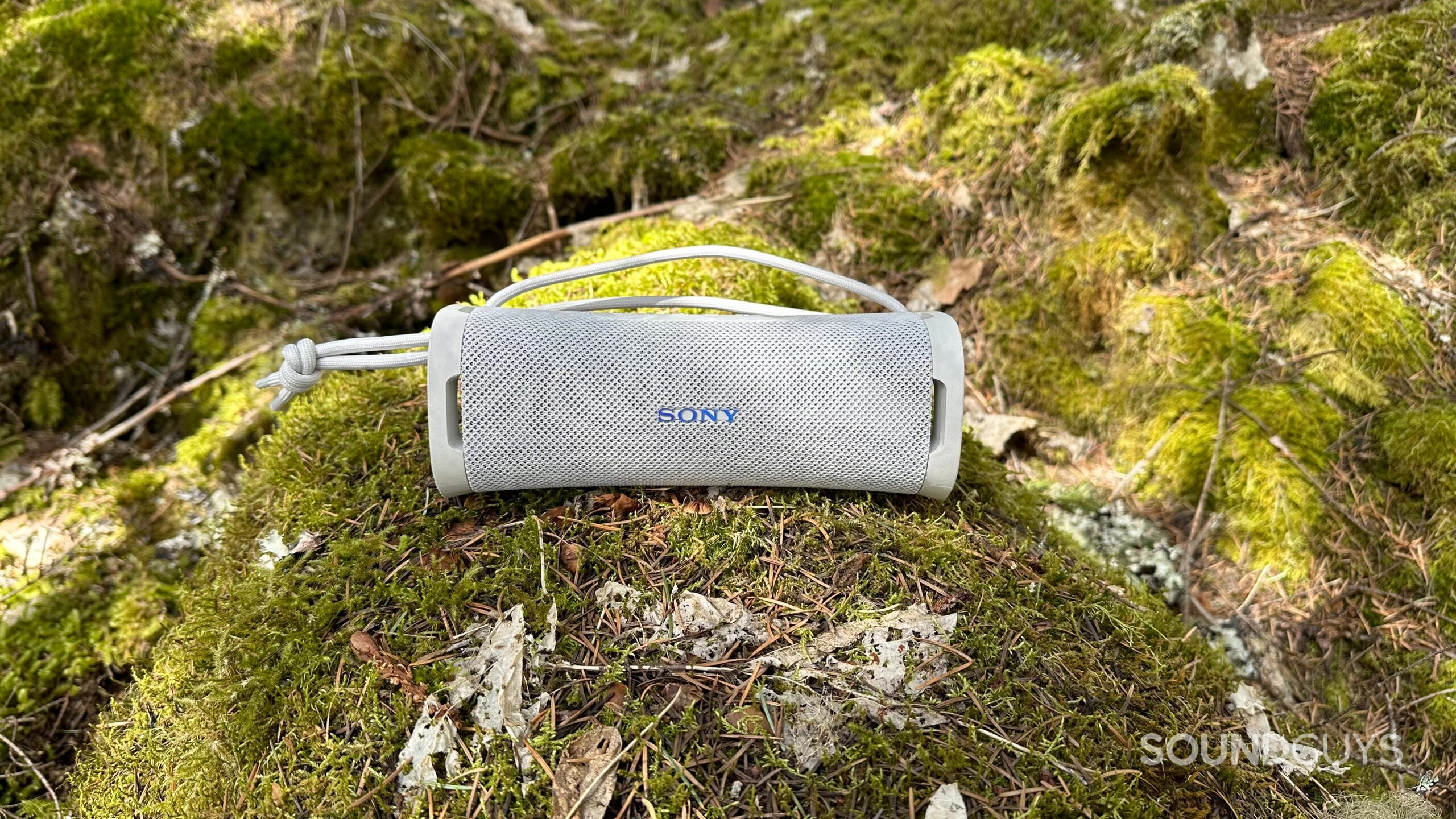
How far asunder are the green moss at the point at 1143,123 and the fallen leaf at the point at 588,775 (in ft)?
9.02

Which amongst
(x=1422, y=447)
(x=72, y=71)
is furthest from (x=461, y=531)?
(x=72, y=71)

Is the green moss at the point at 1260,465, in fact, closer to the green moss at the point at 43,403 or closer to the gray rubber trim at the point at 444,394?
the gray rubber trim at the point at 444,394

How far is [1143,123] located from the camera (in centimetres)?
269

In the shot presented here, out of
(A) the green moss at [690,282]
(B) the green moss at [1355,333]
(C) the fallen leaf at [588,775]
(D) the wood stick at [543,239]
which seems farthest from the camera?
(D) the wood stick at [543,239]

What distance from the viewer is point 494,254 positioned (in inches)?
128

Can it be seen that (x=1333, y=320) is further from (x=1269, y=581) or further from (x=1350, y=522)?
(x=1269, y=581)

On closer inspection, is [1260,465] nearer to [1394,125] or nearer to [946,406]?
[946,406]

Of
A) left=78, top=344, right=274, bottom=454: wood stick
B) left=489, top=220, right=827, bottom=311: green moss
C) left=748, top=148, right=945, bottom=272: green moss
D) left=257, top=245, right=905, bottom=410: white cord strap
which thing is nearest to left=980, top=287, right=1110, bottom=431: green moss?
left=748, top=148, right=945, bottom=272: green moss

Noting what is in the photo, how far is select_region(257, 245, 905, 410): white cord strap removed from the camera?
177cm

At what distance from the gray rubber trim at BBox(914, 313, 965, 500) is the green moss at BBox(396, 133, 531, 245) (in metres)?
2.45

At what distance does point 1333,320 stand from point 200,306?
481cm

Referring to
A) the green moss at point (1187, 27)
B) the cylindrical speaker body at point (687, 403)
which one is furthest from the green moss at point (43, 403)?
the green moss at point (1187, 27)

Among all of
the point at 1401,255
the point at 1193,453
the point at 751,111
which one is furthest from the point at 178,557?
the point at 1401,255

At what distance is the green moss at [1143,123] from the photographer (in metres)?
2.67
